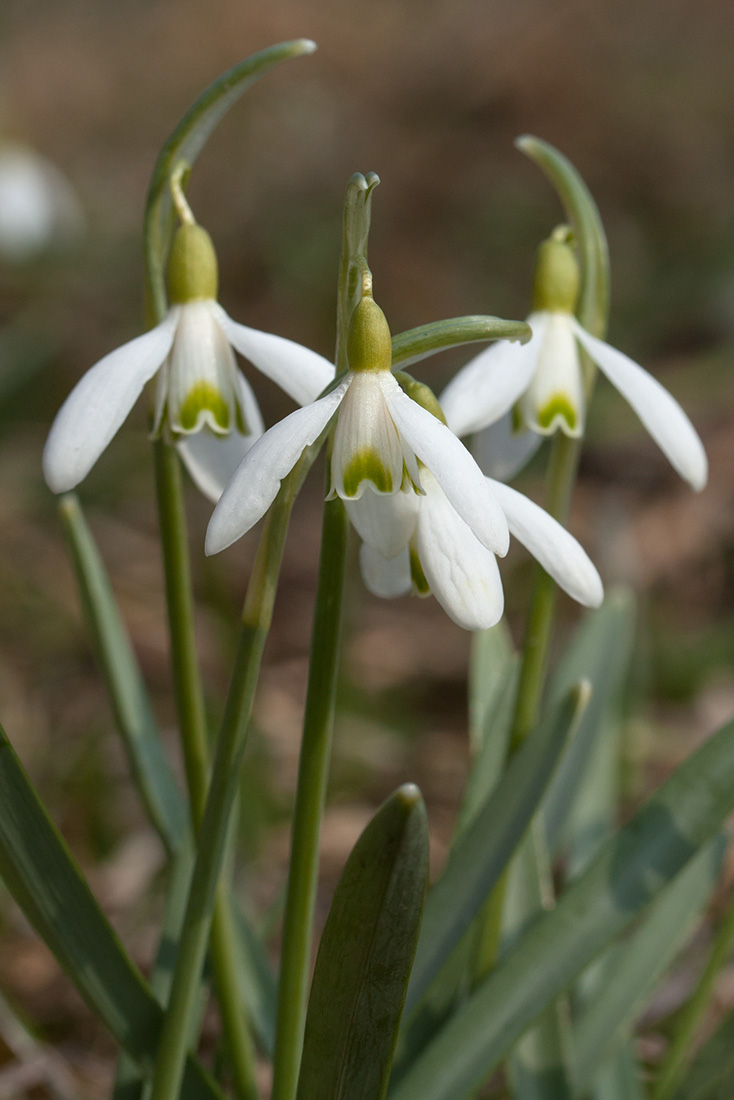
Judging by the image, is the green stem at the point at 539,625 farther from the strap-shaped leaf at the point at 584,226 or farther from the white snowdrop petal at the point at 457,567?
the white snowdrop petal at the point at 457,567

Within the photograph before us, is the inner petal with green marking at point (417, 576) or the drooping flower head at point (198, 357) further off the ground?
the drooping flower head at point (198, 357)

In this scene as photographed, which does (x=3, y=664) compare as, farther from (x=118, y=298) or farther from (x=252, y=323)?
(x=118, y=298)

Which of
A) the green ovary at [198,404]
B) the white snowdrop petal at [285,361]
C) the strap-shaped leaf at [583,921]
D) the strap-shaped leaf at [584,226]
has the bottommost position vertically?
the strap-shaped leaf at [583,921]

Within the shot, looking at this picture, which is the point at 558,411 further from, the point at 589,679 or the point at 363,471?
the point at 589,679

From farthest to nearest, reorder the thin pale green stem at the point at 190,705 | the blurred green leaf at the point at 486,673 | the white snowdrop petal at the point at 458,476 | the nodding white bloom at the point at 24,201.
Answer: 1. the nodding white bloom at the point at 24,201
2. the blurred green leaf at the point at 486,673
3. the thin pale green stem at the point at 190,705
4. the white snowdrop petal at the point at 458,476

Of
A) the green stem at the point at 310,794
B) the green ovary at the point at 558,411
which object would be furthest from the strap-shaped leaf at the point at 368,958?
the green ovary at the point at 558,411

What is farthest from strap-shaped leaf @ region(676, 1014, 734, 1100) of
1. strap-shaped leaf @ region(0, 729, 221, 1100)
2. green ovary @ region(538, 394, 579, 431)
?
green ovary @ region(538, 394, 579, 431)

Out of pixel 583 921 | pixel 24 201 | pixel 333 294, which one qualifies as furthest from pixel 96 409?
pixel 333 294

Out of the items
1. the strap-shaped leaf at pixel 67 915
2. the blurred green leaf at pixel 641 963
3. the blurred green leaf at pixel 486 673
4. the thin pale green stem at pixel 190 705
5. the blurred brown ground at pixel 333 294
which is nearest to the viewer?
the strap-shaped leaf at pixel 67 915

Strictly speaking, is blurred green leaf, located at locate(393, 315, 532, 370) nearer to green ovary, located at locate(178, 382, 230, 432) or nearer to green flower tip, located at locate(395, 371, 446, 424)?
green flower tip, located at locate(395, 371, 446, 424)
